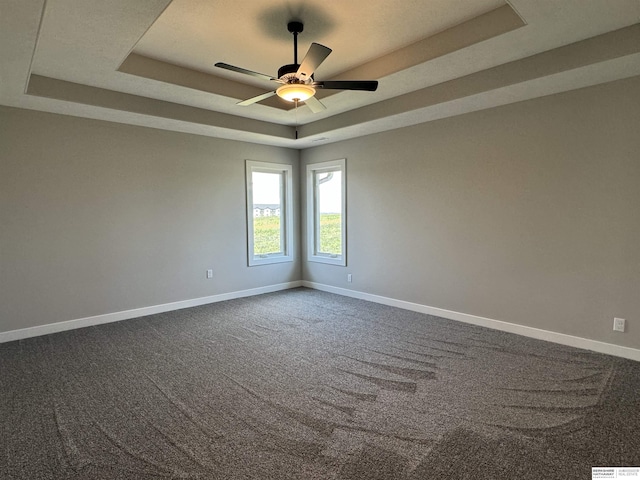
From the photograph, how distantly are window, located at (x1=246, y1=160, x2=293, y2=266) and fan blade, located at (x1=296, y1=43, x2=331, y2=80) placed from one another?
3152mm

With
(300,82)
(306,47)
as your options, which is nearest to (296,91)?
(300,82)

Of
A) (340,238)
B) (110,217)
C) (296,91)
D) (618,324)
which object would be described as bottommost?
(618,324)

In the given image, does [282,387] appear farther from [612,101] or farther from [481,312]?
[612,101]

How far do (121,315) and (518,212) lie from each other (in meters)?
4.87

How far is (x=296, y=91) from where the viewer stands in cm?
285

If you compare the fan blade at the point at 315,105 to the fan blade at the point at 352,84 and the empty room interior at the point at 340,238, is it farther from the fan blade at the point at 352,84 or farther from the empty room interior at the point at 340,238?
the fan blade at the point at 352,84

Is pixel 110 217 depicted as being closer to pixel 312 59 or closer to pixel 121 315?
pixel 121 315

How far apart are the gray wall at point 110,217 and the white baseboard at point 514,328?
2.22m

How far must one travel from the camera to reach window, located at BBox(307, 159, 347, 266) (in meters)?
5.80

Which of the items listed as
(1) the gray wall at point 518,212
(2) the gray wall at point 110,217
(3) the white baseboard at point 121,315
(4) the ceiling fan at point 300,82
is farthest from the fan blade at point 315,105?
(3) the white baseboard at point 121,315

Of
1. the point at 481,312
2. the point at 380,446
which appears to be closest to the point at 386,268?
the point at 481,312

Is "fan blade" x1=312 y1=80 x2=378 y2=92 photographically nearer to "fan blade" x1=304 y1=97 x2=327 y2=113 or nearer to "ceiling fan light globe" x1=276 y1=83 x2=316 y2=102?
"ceiling fan light globe" x1=276 y1=83 x2=316 y2=102

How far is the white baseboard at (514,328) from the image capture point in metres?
3.29

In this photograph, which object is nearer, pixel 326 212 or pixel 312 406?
pixel 312 406
